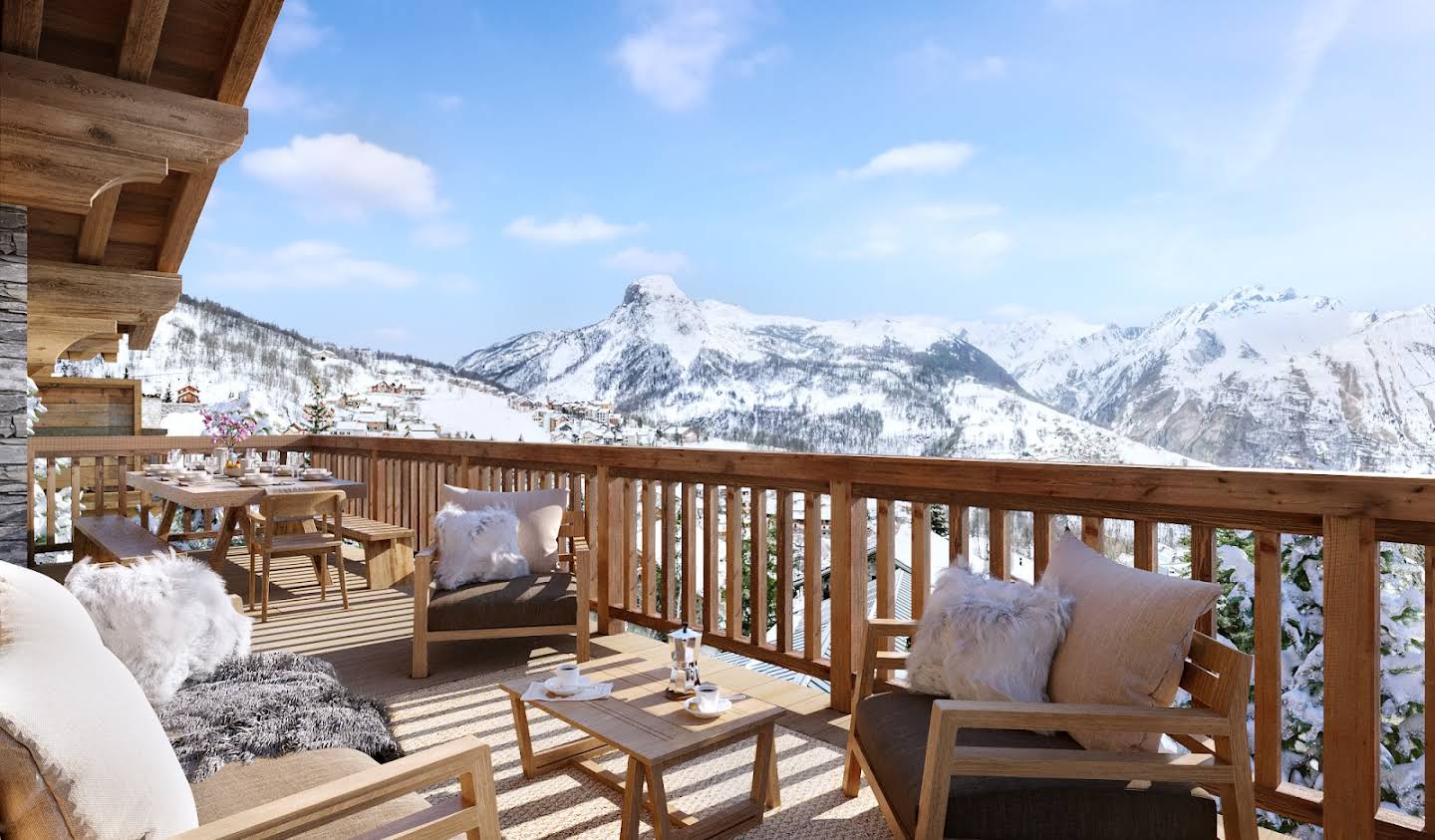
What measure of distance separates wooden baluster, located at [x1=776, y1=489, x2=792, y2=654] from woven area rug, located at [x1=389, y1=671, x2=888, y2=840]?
1.57 ft

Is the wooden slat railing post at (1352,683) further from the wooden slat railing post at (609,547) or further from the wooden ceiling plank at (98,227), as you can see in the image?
the wooden ceiling plank at (98,227)

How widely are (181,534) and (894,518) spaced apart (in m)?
6.05

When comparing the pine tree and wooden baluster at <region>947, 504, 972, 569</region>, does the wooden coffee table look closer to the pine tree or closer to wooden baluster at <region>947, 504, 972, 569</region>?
wooden baluster at <region>947, 504, 972, 569</region>

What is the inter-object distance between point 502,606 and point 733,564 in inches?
39.5

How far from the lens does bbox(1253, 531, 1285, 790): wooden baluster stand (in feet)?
6.91

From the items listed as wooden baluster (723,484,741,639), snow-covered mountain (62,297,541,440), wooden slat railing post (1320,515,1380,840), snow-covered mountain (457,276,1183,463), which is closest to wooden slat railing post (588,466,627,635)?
wooden baluster (723,484,741,639)

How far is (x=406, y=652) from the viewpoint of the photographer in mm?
3871

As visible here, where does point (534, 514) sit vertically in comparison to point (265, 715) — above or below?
above

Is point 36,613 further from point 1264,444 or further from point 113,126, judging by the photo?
point 1264,444

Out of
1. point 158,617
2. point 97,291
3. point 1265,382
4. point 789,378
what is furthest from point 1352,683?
point 789,378

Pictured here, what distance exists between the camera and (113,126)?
3775 mm

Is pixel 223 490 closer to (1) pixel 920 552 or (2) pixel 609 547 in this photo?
(2) pixel 609 547

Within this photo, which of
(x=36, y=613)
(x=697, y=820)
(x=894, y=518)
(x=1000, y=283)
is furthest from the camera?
(x=1000, y=283)

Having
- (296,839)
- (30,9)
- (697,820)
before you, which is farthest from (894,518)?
(30,9)
